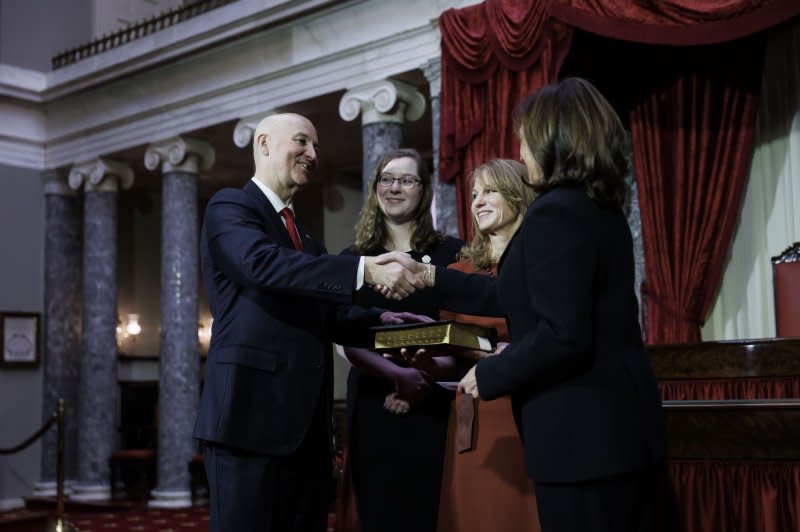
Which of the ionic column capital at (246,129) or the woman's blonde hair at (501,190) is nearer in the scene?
the woman's blonde hair at (501,190)

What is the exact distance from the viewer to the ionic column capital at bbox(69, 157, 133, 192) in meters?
10.8

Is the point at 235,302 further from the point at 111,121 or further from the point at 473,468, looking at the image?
the point at 111,121

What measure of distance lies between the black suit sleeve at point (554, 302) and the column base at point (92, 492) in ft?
31.5

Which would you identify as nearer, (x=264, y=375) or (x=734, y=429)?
(x=264, y=375)

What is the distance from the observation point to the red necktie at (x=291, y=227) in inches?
108

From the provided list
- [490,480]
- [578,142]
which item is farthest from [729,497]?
[578,142]

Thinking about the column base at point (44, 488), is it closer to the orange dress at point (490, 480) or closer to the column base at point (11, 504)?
the column base at point (11, 504)

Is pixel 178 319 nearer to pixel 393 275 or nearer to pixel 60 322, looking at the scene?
pixel 60 322

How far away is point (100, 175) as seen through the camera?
35.4ft

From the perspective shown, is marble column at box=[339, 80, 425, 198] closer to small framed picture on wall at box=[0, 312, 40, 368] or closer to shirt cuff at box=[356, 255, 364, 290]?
small framed picture on wall at box=[0, 312, 40, 368]

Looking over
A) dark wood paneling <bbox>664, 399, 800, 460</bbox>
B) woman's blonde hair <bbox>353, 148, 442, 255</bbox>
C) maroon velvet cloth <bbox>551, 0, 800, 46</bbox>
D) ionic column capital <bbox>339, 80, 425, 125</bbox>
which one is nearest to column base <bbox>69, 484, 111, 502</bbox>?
ionic column capital <bbox>339, 80, 425, 125</bbox>

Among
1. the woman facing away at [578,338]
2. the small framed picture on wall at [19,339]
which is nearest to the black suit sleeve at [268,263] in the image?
the woman facing away at [578,338]

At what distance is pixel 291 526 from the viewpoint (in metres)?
2.46

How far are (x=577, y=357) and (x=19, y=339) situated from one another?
33.9 feet
